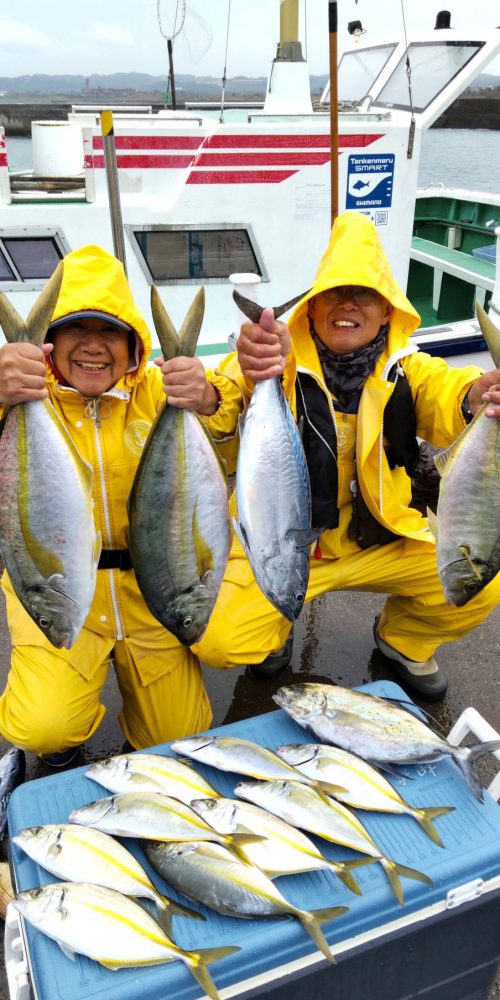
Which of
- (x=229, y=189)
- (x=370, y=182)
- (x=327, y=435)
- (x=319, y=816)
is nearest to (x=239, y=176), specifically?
(x=229, y=189)

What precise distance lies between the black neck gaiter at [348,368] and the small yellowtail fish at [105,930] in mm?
1841

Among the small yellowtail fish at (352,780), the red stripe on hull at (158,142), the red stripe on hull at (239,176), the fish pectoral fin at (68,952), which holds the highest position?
the red stripe on hull at (158,142)

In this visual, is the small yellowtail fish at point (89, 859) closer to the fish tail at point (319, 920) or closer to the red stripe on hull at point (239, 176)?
the fish tail at point (319, 920)

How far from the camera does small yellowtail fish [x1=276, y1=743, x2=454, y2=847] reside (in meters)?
1.71

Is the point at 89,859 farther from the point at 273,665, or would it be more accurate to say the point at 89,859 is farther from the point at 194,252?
the point at 194,252

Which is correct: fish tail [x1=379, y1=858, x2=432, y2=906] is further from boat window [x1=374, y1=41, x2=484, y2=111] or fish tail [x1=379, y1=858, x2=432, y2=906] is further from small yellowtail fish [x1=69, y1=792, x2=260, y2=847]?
boat window [x1=374, y1=41, x2=484, y2=111]

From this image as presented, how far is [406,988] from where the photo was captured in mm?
1597

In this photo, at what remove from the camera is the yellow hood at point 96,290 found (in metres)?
1.98

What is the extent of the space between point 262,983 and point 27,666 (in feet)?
4.05

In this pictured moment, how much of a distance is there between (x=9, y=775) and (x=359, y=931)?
1332 mm

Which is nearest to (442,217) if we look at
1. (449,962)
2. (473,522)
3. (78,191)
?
(78,191)

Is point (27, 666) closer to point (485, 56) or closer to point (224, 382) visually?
point (224, 382)

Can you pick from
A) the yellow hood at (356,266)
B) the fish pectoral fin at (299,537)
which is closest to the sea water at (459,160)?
the yellow hood at (356,266)

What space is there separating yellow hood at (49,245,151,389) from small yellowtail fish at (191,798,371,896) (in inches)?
54.6
